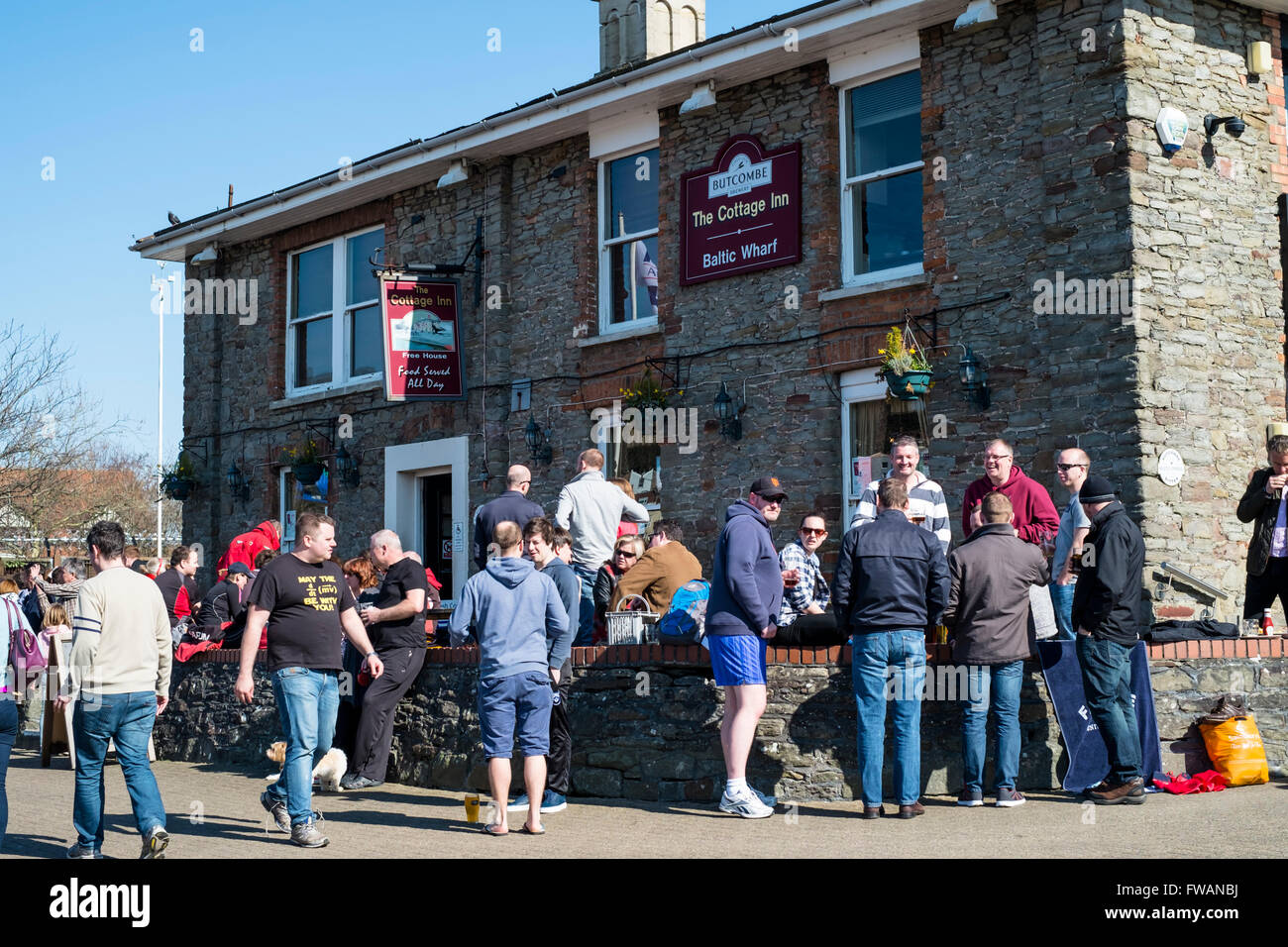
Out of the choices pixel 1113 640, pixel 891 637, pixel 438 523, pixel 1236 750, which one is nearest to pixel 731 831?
pixel 891 637

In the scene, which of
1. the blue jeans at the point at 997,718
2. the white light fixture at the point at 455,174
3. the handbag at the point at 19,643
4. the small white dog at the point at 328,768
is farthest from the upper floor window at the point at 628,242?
the blue jeans at the point at 997,718

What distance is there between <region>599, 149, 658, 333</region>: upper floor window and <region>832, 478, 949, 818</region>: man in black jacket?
6.77m

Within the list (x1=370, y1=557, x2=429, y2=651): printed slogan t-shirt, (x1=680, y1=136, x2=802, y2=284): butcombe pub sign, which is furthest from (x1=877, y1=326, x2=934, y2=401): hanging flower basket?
(x1=370, y1=557, x2=429, y2=651): printed slogan t-shirt

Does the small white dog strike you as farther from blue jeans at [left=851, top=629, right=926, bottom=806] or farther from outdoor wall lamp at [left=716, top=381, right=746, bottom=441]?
outdoor wall lamp at [left=716, top=381, right=746, bottom=441]

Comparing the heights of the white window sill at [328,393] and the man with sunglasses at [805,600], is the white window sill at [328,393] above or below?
above

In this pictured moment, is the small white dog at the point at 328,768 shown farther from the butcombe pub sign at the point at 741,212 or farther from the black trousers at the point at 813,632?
the butcombe pub sign at the point at 741,212

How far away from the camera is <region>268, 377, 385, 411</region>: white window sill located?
17.3 m

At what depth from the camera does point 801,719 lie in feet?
29.9

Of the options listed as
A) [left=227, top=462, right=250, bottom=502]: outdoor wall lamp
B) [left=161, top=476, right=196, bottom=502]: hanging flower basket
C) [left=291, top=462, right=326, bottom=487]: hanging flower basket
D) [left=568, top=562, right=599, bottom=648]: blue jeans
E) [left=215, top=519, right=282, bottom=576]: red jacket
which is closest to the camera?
[left=568, top=562, right=599, bottom=648]: blue jeans

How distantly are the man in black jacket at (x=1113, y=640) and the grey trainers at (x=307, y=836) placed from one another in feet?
14.9

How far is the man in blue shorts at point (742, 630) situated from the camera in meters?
8.54

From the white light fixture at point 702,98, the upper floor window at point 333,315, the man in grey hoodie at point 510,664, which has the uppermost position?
the white light fixture at point 702,98

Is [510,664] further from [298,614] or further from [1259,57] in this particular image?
[1259,57]

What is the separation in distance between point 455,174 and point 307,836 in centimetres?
974
